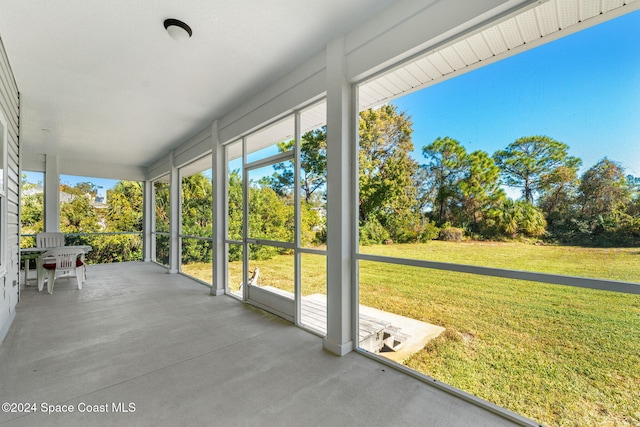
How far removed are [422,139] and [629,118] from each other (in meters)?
1.23

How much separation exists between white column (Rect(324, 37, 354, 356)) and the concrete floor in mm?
277

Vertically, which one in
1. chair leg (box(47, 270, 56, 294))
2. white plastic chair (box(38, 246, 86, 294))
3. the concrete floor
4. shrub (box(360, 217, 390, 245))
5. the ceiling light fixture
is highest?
the ceiling light fixture

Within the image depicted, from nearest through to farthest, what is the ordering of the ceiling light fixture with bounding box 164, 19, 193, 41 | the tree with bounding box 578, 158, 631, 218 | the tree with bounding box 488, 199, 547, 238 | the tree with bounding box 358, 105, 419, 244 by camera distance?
the tree with bounding box 578, 158, 631, 218
the tree with bounding box 488, 199, 547, 238
the ceiling light fixture with bounding box 164, 19, 193, 41
the tree with bounding box 358, 105, 419, 244

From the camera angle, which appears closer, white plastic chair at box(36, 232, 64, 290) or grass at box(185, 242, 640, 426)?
grass at box(185, 242, 640, 426)

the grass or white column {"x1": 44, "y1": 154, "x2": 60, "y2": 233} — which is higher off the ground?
white column {"x1": 44, "y1": 154, "x2": 60, "y2": 233}

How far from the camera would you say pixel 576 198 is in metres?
1.74

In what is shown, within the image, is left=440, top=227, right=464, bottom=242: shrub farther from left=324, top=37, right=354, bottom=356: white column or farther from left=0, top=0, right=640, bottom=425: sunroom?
left=324, top=37, right=354, bottom=356: white column

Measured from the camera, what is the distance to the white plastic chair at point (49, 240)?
622 centimetres

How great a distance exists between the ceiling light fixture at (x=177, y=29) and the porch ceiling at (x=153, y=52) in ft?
0.15

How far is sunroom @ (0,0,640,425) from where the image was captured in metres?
1.79

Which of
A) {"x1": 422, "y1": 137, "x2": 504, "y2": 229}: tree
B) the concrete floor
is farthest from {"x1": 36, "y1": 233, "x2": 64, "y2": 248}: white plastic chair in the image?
{"x1": 422, "y1": 137, "x2": 504, "y2": 229}: tree

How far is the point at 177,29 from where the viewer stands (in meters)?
2.40

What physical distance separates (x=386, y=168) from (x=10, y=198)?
4.48 metres

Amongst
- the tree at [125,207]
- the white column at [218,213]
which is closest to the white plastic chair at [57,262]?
the white column at [218,213]
